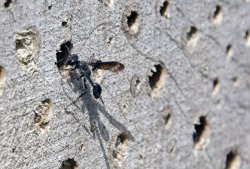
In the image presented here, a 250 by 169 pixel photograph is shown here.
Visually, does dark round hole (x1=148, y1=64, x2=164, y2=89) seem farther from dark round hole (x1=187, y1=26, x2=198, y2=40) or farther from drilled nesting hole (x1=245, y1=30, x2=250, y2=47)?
drilled nesting hole (x1=245, y1=30, x2=250, y2=47)

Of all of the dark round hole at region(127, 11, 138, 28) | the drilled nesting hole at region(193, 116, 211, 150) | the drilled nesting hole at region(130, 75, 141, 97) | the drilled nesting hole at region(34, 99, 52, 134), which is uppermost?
the dark round hole at region(127, 11, 138, 28)

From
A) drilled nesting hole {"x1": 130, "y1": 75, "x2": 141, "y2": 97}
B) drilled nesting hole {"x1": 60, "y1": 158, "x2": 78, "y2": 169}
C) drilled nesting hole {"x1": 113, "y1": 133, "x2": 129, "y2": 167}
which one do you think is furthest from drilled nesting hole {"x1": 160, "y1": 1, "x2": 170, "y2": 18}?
drilled nesting hole {"x1": 60, "y1": 158, "x2": 78, "y2": 169}

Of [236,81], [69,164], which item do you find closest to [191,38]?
[236,81]

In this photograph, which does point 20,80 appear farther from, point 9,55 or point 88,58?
point 88,58

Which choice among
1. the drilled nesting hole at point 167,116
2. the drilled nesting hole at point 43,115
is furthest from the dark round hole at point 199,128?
the drilled nesting hole at point 43,115

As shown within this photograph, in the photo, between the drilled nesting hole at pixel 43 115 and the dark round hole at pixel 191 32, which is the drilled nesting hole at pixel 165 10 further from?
the drilled nesting hole at pixel 43 115

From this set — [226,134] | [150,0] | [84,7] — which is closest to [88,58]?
[84,7]
